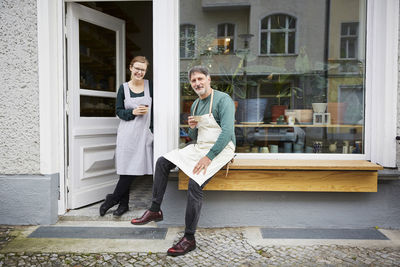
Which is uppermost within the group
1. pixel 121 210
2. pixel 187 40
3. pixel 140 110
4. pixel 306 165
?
pixel 187 40

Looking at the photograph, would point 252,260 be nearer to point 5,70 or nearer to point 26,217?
point 26,217

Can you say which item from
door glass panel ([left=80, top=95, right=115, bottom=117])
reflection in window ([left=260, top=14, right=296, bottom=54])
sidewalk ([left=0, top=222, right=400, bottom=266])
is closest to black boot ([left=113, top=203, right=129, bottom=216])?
→ sidewalk ([left=0, top=222, right=400, bottom=266])

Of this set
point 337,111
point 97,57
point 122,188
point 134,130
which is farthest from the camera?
point 97,57

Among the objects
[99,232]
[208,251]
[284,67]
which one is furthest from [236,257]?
[284,67]

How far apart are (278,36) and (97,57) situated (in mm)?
2395

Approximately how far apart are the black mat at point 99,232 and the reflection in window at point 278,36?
2.69 meters

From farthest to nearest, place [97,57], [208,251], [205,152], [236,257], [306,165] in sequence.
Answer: [97,57]
[306,165]
[205,152]
[208,251]
[236,257]

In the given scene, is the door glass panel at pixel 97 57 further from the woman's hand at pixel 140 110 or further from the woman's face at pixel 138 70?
the woman's hand at pixel 140 110

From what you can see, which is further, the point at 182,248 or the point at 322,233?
the point at 322,233

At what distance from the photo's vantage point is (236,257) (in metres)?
2.79

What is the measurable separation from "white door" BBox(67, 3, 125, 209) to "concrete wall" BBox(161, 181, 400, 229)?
3.71ft

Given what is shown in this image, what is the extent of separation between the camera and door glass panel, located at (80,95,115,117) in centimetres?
391

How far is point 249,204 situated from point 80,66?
2.58 metres

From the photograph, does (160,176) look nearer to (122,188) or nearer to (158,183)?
(158,183)
